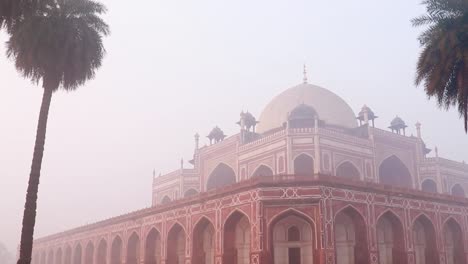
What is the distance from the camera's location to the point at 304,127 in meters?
41.0

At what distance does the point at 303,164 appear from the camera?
38.4 m

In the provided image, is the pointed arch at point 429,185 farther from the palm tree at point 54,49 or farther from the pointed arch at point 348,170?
the palm tree at point 54,49

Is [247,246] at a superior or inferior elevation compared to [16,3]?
inferior

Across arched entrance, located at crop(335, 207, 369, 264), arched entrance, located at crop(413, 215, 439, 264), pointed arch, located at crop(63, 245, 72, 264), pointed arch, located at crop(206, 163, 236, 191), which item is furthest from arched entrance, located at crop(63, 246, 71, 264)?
arched entrance, located at crop(413, 215, 439, 264)

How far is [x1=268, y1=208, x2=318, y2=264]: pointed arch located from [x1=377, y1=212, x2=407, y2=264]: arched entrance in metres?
5.47

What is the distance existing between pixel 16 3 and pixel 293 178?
65.3 ft

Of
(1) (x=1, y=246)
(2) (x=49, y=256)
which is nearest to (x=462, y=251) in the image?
(2) (x=49, y=256)

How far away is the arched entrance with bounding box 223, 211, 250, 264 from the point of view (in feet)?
104

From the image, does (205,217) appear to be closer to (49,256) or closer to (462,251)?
(462,251)

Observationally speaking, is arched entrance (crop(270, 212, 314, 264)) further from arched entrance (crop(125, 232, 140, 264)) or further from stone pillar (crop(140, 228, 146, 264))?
arched entrance (crop(125, 232, 140, 264))

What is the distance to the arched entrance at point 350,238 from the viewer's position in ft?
99.6

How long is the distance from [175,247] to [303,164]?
38.1ft

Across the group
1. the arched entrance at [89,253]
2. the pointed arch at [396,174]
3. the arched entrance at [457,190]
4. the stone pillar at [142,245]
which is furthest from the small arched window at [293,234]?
the arched entrance at [89,253]

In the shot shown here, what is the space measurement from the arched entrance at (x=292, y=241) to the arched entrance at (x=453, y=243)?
1290cm
